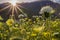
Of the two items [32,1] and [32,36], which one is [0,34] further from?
[32,1]

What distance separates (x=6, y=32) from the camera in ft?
3.99

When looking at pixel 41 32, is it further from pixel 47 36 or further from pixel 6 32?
pixel 6 32

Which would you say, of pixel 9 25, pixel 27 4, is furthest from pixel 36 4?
pixel 9 25

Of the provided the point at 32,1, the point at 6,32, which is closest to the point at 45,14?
the point at 6,32

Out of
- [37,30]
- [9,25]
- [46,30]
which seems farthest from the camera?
[9,25]

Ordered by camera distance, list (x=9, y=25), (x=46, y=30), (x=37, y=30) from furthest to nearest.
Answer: (x=9, y=25)
(x=46, y=30)
(x=37, y=30)

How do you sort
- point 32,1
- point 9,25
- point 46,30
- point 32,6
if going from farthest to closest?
point 32,1 → point 32,6 → point 9,25 → point 46,30

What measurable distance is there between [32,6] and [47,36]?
3.76 m

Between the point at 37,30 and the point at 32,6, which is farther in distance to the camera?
the point at 32,6

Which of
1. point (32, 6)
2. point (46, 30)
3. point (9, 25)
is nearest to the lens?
point (46, 30)

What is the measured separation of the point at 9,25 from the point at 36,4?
12.4ft

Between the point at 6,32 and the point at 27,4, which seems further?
the point at 27,4

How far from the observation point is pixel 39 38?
111cm

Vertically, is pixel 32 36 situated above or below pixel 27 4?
above
